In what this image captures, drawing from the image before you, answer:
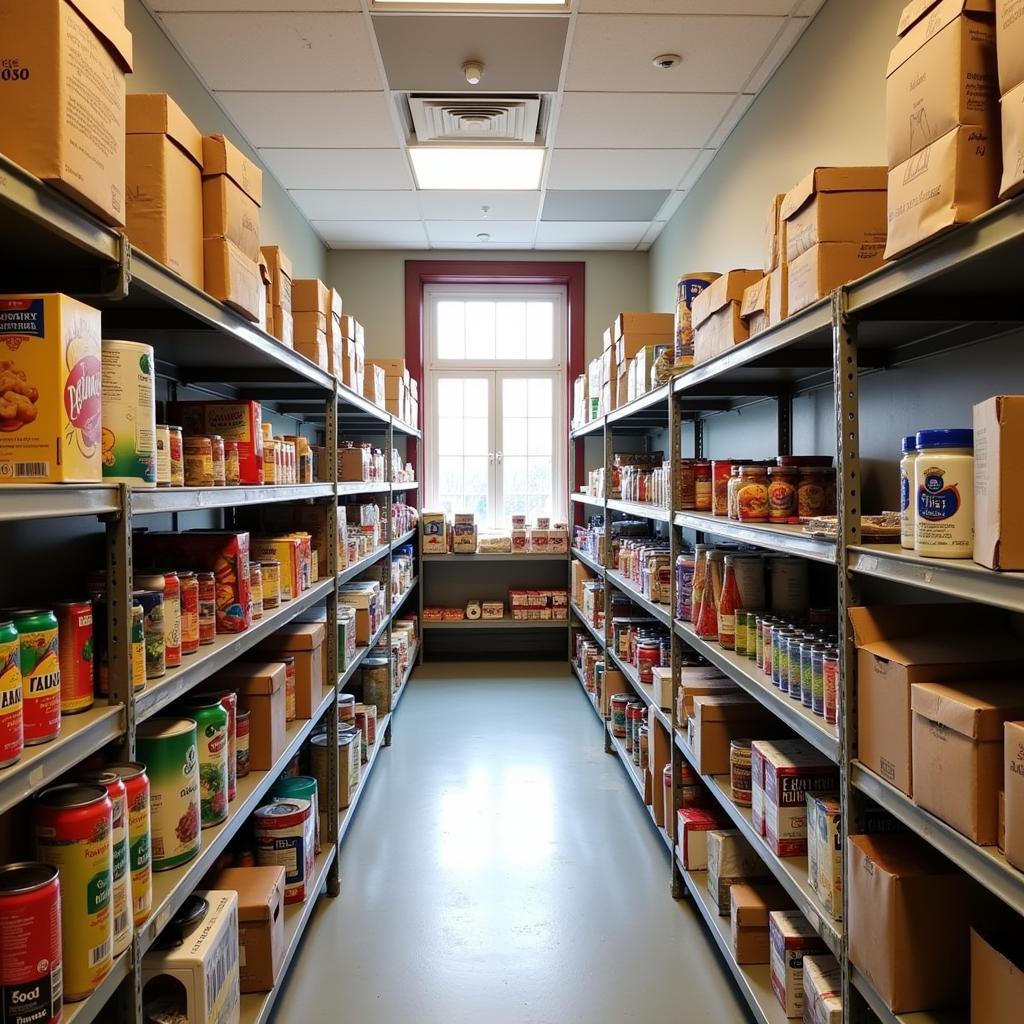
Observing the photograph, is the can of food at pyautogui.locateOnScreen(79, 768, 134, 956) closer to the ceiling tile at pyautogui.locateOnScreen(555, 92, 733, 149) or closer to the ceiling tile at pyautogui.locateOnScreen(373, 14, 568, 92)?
the ceiling tile at pyautogui.locateOnScreen(373, 14, 568, 92)

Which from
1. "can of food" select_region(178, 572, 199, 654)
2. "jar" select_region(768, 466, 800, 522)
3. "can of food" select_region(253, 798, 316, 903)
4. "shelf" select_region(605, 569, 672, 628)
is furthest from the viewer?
"shelf" select_region(605, 569, 672, 628)

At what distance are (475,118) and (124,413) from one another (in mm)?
3379

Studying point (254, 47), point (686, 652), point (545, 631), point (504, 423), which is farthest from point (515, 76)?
point (545, 631)

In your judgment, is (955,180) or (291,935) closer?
(955,180)

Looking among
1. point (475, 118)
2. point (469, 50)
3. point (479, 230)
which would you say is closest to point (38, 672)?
point (469, 50)

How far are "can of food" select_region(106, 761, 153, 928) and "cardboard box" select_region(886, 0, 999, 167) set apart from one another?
175 cm

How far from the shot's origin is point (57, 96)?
1.13m

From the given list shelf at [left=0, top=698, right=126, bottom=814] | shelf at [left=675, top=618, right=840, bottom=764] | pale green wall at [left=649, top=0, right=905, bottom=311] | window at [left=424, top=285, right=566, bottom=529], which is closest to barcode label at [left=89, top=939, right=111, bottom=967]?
shelf at [left=0, top=698, right=126, bottom=814]

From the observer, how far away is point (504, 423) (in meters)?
6.79

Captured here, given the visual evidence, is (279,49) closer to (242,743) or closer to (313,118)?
(313,118)

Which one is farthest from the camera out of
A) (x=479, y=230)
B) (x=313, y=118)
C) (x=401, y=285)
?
(x=401, y=285)

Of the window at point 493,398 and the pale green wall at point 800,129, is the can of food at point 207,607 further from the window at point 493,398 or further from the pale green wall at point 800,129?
the window at point 493,398

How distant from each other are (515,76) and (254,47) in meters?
1.18

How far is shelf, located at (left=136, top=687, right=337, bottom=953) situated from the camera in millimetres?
1440
